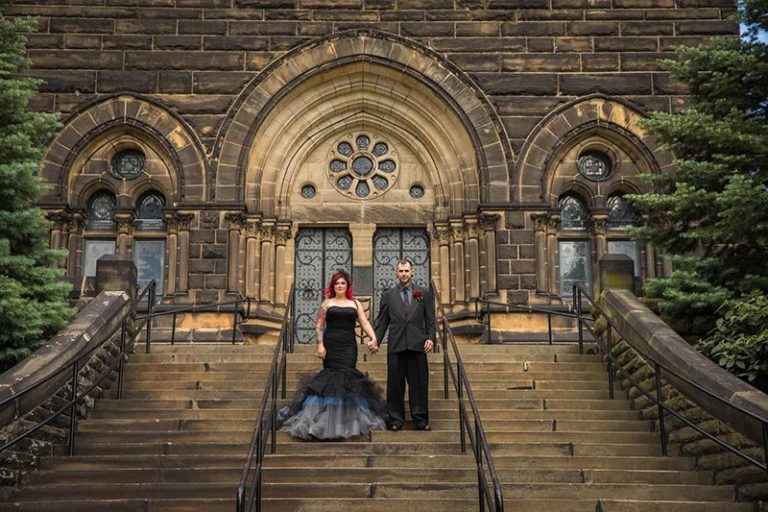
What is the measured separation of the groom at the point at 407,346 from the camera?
924 cm

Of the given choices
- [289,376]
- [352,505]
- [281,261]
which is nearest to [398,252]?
[281,261]

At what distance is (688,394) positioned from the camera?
9.16 meters

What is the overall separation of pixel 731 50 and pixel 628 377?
450 cm

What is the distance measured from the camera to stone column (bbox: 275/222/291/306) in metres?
16.3

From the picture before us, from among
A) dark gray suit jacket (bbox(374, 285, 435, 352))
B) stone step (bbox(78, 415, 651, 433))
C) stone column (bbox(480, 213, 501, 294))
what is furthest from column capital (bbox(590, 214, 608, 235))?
dark gray suit jacket (bbox(374, 285, 435, 352))

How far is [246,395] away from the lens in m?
10.3

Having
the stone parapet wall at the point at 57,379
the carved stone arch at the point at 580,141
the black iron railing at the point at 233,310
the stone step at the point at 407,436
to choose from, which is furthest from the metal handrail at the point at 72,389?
the carved stone arch at the point at 580,141

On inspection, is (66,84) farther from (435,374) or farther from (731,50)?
(731,50)

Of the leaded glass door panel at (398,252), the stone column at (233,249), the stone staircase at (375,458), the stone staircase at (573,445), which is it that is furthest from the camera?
the leaded glass door panel at (398,252)

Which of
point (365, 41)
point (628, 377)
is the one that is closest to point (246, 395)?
point (628, 377)

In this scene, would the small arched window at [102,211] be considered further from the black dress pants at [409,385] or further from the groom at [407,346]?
the black dress pants at [409,385]

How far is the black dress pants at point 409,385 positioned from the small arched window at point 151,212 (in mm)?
7958

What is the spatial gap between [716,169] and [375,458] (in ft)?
18.3

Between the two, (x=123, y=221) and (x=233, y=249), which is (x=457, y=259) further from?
(x=123, y=221)
